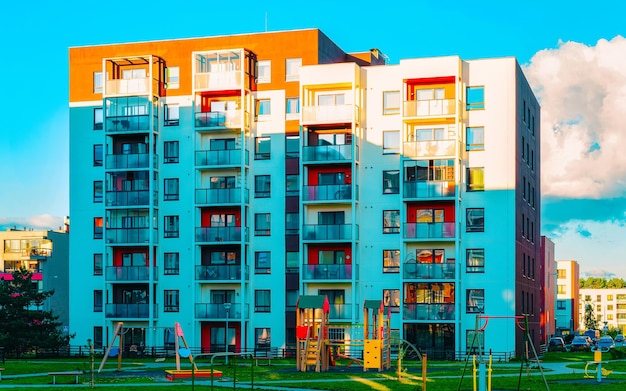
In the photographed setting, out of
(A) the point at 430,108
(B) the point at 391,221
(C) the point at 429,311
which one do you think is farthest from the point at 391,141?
(C) the point at 429,311

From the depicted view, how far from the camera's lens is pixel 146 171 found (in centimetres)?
7225

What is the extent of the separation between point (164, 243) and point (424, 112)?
2194 cm

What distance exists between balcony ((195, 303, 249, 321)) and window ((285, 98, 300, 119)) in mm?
14216

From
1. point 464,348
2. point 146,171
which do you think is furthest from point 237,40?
point 464,348

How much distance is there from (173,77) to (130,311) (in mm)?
17856

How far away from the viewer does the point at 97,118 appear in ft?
246

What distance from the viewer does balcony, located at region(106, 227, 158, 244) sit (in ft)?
235

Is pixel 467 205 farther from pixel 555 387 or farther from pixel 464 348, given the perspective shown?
pixel 555 387

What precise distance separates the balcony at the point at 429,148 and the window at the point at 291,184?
8.35 meters

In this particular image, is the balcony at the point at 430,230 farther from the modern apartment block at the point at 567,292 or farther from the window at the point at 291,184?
the modern apartment block at the point at 567,292

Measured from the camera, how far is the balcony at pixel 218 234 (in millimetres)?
69875

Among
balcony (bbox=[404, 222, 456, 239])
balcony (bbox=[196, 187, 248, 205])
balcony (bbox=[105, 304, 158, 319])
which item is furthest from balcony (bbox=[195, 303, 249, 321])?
balcony (bbox=[404, 222, 456, 239])

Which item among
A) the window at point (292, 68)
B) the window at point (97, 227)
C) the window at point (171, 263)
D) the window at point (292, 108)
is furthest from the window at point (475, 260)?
the window at point (97, 227)

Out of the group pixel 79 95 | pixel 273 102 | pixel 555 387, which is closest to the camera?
pixel 555 387
